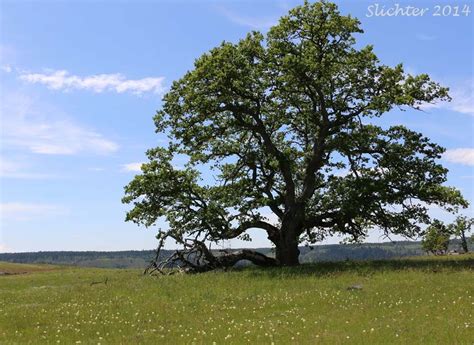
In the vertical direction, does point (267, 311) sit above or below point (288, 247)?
below

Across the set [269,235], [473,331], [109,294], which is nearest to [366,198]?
[269,235]

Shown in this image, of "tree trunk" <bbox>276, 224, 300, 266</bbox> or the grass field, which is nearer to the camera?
the grass field

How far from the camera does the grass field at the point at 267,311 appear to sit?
46.7 feet

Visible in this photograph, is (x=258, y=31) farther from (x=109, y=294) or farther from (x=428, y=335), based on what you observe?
(x=428, y=335)

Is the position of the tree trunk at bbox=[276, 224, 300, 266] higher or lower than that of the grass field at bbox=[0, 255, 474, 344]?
higher

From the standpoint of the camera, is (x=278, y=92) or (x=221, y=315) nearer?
(x=221, y=315)

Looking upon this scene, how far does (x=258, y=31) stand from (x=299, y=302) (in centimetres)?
2305

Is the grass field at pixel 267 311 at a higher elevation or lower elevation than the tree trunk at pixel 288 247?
lower

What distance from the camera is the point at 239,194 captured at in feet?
118

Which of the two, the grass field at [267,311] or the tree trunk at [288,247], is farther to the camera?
the tree trunk at [288,247]

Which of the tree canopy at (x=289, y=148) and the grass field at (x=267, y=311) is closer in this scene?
the grass field at (x=267, y=311)

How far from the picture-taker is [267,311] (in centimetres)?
1856

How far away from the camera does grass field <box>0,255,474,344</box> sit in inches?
560

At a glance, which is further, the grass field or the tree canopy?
the tree canopy
